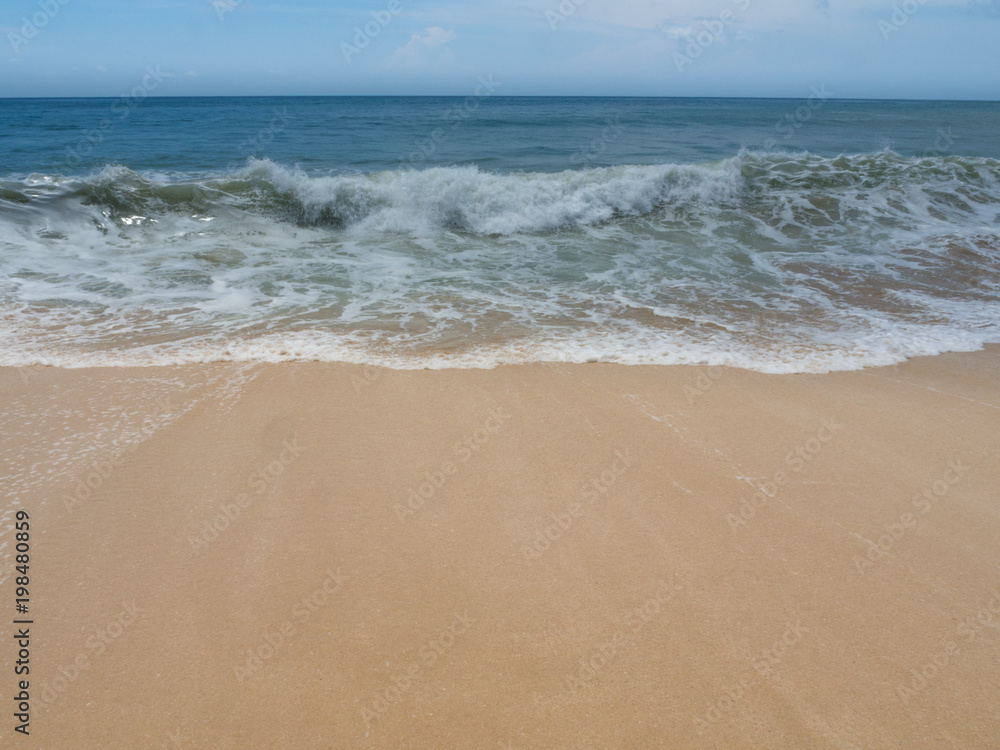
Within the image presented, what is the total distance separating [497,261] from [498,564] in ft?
19.9

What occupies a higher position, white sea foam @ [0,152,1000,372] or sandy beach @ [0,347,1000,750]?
white sea foam @ [0,152,1000,372]

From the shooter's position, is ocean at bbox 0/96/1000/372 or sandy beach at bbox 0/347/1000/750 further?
ocean at bbox 0/96/1000/372

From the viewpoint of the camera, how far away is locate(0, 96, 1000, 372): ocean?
17.3 feet

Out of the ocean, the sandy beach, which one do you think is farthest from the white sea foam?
the sandy beach

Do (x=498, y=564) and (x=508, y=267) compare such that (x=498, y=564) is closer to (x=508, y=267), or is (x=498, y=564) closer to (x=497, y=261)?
(x=508, y=267)

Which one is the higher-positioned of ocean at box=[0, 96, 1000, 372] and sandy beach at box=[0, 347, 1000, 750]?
ocean at box=[0, 96, 1000, 372]

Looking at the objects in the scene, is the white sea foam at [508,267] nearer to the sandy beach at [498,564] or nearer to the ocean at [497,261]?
the ocean at [497,261]

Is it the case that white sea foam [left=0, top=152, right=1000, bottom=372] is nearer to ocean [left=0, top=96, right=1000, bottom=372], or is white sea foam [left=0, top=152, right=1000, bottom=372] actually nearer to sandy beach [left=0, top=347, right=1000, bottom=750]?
ocean [left=0, top=96, right=1000, bottom=372]

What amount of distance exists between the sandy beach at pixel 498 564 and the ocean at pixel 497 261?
0.92m

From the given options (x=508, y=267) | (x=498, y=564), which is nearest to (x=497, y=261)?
(x=508, y=267)

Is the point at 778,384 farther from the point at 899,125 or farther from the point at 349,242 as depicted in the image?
the point at 899,125

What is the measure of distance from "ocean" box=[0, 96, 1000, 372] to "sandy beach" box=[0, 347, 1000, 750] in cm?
92

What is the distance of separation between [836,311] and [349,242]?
6.79m

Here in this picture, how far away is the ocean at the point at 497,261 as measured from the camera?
5.26 meters
